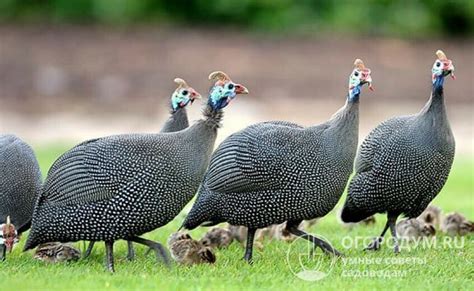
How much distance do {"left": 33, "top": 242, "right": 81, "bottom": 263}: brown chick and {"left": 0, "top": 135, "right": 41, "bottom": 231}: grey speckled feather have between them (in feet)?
1.18

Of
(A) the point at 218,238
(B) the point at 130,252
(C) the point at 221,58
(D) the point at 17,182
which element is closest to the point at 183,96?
(A) the point at 218,238

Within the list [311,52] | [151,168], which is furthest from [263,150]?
[311,52]

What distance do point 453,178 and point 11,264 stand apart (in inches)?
239

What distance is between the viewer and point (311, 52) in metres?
16.7

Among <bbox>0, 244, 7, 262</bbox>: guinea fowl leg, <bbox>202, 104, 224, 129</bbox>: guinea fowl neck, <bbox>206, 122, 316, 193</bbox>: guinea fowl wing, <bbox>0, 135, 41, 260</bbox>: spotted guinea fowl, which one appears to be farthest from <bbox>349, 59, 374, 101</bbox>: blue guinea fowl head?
<bbox>0, 244, 7, 262</bbox>: guinea fowl leg

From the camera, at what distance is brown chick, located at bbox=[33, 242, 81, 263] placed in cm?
612

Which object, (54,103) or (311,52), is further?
(311,52)

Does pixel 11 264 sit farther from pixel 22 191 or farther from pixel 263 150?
pixel 263 150

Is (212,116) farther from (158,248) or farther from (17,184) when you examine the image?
(17,184)

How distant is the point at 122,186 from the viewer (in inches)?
230

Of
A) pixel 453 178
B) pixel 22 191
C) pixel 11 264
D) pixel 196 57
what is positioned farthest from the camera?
pixel 196 57

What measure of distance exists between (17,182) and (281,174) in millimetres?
1632

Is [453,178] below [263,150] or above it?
below

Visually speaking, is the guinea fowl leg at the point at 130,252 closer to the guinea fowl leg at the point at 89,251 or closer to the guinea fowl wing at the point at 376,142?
the guinea fowl leg at the point at 89,251
